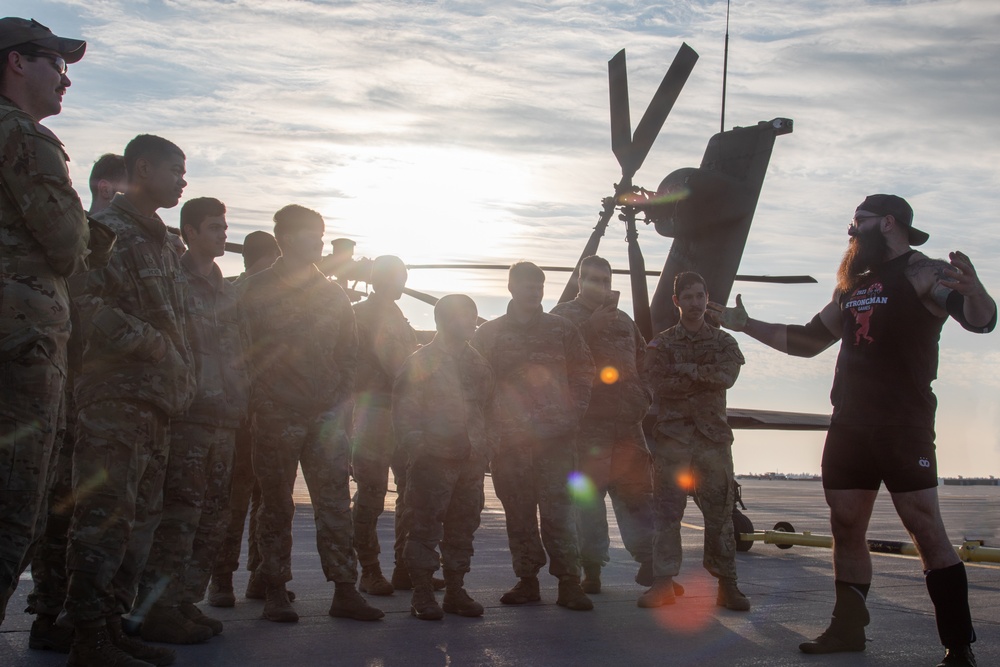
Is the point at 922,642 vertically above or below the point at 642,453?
below

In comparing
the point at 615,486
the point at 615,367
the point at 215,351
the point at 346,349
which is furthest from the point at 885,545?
the point at 215,351

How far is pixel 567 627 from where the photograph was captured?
5043mm

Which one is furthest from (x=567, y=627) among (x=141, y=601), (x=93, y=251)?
(x=93, y=251)

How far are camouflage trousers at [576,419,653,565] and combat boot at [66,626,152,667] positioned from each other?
3.53 meters

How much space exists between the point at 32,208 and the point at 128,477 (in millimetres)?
1266

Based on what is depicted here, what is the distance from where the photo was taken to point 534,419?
6148 mm

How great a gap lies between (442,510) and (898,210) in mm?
2949

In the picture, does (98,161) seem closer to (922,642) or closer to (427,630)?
(427,630)

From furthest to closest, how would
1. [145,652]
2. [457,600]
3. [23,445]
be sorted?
[457,600], [145,652], [23,445]

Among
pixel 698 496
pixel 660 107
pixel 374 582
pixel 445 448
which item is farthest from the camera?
pixel 660 107

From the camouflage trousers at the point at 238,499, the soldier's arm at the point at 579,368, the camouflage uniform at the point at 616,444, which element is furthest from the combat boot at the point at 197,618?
the camouflage uniform at the point at 616,444

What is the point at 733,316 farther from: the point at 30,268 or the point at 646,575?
the point at 30,268

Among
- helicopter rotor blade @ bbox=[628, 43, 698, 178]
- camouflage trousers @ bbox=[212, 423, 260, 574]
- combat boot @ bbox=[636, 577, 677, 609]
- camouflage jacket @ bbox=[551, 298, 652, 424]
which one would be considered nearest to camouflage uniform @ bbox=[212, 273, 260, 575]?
camouflage trousers @ bbox=[212, 423, 260, 574]

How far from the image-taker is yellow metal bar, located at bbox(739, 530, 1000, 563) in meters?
7.22
